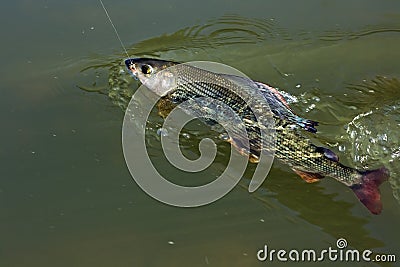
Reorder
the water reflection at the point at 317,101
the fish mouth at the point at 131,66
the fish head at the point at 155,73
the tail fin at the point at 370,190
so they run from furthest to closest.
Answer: the fish mouth at the point at 131,66 → the fish head at the point at 155,73 → the water reflection at the point at 317,101 → the tail fin at the point at 370,190

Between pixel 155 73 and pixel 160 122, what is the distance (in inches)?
16.9

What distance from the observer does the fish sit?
338 cm

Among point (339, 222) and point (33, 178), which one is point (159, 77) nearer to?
point (33, 178)

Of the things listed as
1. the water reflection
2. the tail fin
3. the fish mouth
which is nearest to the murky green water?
the water reflection

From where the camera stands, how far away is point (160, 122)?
4262 mm

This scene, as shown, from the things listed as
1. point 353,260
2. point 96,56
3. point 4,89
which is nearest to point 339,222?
point 353,260

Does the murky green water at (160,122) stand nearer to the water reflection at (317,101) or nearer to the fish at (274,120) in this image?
the water reflection at (317,101)

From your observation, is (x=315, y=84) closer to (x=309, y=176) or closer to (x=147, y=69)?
(x=309, y=176)

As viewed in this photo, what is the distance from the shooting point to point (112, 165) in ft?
12.8

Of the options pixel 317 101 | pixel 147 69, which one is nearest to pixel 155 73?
pixel 147 69

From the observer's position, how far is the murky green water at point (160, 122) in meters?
3.51

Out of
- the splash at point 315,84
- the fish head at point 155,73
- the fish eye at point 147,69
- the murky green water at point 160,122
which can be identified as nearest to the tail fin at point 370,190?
the murky green water at point 160,122

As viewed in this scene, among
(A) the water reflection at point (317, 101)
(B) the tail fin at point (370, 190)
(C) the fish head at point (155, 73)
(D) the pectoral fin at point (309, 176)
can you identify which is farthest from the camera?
(C) the fish head at point (155, 73)

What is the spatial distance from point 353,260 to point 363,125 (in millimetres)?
1253
